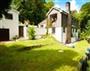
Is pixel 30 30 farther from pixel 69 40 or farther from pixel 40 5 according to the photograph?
pixel 40 5

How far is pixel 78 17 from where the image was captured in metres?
54.5

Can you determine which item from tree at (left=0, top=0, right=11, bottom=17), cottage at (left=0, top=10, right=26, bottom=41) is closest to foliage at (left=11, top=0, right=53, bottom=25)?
cottage at (left=0, top=10, right=26, bottom=41)

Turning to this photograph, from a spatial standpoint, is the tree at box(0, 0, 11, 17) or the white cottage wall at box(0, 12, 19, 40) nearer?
the tree at box(0, 0, 11, 17)

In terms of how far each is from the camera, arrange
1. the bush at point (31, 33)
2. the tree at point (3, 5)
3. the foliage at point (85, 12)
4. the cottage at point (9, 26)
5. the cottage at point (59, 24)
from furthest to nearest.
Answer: the foliage at point (85, 12), the cottage at point (59, 24), the cottage at point (9, 26), the bush at point (31, 33), the tree at point (3, 5)

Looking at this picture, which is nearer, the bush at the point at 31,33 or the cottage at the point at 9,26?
the bush at the point at 31,33

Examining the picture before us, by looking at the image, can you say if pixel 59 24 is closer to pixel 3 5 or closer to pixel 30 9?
pixel 30 9

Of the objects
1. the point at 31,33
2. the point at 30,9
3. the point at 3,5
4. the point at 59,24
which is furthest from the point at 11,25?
the point at 3,5

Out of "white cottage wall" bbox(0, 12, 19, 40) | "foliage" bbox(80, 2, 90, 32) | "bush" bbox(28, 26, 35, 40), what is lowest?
"bush" bbox(28, 26, 35, 40)

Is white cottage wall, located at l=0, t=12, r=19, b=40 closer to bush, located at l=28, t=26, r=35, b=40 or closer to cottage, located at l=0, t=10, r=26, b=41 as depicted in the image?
cottage, located at l=0, t=10, r=26, b=41

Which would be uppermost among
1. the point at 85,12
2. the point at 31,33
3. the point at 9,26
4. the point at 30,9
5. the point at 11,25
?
the point at 30,9

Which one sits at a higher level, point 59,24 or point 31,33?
point 59,24

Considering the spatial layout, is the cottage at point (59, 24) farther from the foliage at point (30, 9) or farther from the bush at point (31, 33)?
the foliage at point (30, 9)

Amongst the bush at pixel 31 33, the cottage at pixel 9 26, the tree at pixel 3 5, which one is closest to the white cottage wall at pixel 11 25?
the cottage at pixel 9 26

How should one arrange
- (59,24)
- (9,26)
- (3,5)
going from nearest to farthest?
(3,5)
(9,26)
(59,24)
